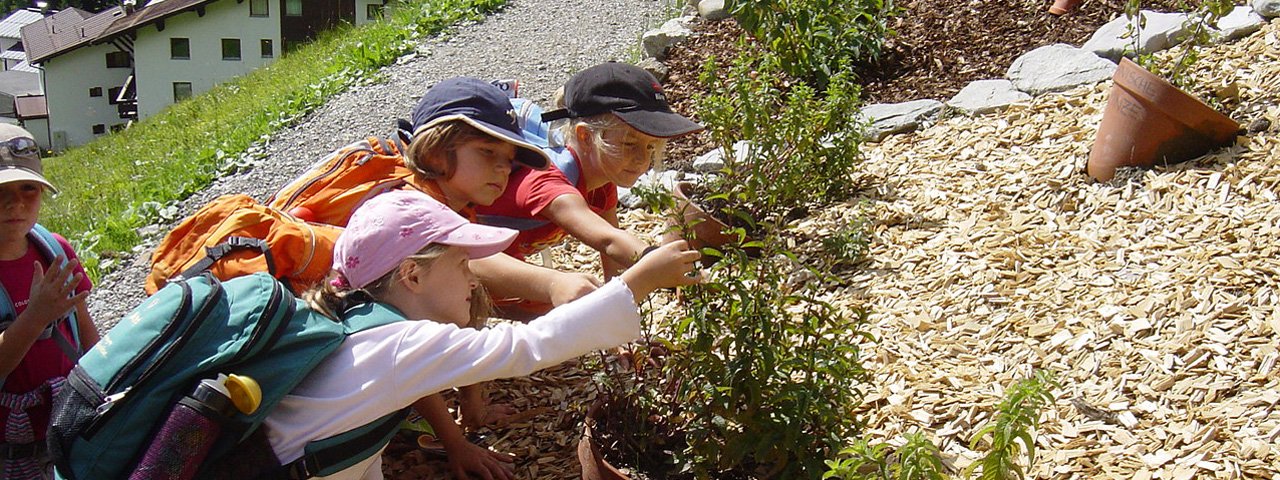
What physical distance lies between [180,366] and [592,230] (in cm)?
134

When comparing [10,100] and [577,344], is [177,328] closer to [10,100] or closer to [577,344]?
[577,344]

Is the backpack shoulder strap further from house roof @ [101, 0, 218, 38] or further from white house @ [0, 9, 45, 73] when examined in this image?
white house @ [0, 9, 45, 73]

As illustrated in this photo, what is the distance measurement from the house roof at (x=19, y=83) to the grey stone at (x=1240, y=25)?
5948 cm

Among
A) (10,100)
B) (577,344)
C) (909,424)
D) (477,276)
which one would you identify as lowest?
(10,100)

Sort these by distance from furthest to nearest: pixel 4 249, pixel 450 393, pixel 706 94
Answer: pixel 706 94 < pixel 450 393 < pixel 4 249

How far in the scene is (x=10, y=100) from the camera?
55.2 m

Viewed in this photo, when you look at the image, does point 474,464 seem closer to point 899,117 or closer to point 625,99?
point 625,99

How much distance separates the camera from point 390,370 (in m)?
2.34

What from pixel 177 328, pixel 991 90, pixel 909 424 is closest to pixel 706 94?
pixel 991 90

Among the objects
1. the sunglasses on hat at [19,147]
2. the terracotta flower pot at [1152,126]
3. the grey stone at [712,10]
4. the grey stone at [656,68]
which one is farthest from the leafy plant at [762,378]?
the grey stone at [712,10]

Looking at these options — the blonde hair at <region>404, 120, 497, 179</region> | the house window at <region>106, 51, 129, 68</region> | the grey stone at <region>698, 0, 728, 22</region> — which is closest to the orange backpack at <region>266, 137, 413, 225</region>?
the blonde hair at <region>404, 120, 497, 179</region>

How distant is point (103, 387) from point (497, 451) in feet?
4.85

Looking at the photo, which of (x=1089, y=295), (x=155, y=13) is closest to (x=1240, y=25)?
(x=1089, y=295)

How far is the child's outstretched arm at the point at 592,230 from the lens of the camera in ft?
10.0
